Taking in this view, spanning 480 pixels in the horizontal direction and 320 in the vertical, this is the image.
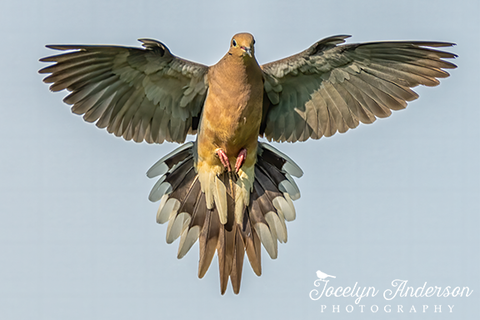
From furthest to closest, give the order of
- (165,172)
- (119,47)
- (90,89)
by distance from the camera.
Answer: (165,172) → (90,89) → (119,47)

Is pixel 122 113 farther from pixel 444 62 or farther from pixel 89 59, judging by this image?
pixel 444 62

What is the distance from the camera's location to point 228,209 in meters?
7.41

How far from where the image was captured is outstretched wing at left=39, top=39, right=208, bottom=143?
6418 millimetres

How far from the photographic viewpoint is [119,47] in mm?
6270

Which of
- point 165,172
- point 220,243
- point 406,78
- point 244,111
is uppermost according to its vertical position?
point 406,78

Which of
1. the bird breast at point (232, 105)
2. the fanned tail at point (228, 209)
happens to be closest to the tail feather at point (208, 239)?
the fanned tail at point (228, 209)

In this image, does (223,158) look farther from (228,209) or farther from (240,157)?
(228,209)

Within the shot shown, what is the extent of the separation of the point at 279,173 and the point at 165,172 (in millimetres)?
1320

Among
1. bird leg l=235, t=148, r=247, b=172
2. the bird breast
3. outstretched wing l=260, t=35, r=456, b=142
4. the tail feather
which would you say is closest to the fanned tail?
the tail feather

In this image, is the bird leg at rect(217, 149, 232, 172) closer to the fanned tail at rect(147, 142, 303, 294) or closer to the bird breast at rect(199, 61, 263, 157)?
the bird breast at rect(199, 61, 263, 157)

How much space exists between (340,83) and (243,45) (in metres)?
1.32

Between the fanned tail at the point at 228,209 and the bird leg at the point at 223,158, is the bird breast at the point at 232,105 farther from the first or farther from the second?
the fanned tail at the point at 228,209

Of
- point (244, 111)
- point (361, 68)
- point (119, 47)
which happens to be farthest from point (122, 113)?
point (361, 68)

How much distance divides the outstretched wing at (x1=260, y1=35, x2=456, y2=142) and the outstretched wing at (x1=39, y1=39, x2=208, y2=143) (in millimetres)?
888
